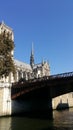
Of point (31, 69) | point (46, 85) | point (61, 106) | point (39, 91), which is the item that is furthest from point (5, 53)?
point (31, 69)

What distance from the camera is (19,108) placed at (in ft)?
222

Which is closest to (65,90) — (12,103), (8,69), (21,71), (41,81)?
(41,81)

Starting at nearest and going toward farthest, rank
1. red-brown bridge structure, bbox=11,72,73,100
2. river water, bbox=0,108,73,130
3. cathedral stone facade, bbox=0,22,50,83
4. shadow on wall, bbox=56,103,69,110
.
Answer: river water, bbox=0,108,73,130 → red-brown bridge structure, bbox=11,72,73,100 → shadow on wall, bbox=56,103,69,110 → cathedral stone facade, bbox=0,22,50,83

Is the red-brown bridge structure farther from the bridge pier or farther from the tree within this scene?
the tree

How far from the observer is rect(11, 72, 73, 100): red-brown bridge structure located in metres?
58.2

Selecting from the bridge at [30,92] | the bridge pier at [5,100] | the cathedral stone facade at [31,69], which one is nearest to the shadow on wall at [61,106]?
the bridge at [30,92]

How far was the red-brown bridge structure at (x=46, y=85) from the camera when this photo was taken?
5821 cm

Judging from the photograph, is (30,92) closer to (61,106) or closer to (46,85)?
(46,85)

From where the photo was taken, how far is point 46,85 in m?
61.2

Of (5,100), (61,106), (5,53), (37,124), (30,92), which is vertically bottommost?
(37,124)

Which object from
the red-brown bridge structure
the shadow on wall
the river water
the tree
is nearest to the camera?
the river water

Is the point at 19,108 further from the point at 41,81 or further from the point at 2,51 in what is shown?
the point at 2,51

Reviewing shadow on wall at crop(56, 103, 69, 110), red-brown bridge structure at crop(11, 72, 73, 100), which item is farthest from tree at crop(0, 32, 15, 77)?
shadow on wall at crop(56, 103, 69, 110)

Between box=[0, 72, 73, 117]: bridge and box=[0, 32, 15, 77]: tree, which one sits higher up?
box=[0, 32, 15, 77]: tree
